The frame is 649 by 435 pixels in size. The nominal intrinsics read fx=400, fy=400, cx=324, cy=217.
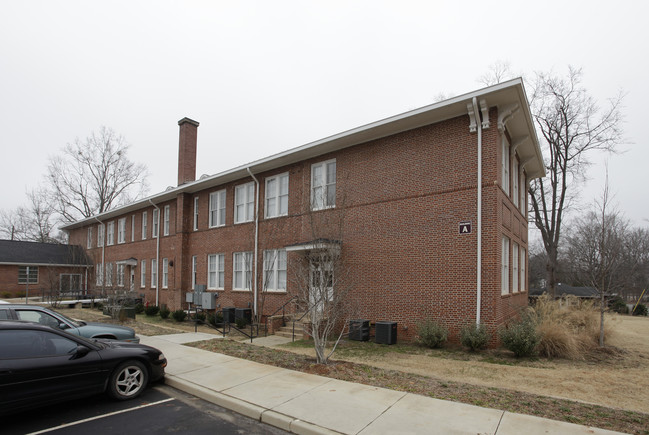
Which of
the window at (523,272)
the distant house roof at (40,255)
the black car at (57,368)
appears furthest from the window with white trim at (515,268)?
the distant house roof at (40,255)

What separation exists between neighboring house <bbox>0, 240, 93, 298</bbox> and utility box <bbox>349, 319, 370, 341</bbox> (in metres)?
30.5

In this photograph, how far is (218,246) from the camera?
20.6 metres

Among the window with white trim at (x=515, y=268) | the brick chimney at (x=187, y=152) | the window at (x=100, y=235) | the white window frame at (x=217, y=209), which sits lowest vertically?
the window with white trim at (x=515, y=268)

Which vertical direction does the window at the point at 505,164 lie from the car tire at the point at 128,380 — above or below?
above

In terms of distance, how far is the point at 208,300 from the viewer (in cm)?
1966

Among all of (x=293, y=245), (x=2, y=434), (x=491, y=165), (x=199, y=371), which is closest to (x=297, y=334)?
(x=293, y=245)

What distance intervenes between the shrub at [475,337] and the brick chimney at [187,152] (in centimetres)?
1887

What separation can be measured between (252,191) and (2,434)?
14669 mm

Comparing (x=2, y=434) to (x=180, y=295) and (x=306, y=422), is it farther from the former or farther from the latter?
(x=180, y=295)

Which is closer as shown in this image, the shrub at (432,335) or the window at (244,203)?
the shrub at (432,335)

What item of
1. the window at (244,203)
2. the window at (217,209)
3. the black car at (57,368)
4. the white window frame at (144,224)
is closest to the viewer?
the black car at (57,368)

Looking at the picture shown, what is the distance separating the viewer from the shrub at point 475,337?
34.1 feet

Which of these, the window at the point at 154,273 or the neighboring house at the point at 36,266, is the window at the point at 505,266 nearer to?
the window at the point at 154,273

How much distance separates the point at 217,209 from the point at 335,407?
16.7 m
